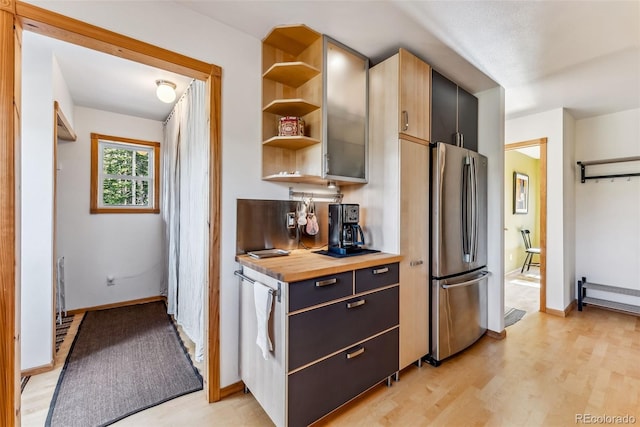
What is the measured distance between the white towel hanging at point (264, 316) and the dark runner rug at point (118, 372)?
2.86 ft

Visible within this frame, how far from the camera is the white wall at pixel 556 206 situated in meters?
3.40

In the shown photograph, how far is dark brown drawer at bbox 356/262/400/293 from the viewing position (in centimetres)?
181

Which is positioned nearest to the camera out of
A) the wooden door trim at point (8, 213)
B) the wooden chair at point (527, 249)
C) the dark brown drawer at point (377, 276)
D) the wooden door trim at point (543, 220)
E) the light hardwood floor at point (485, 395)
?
the wooden door trim at point (8, 213)

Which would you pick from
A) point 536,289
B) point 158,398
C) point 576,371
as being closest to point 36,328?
point 158,398

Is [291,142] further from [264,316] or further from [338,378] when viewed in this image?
[338,378]

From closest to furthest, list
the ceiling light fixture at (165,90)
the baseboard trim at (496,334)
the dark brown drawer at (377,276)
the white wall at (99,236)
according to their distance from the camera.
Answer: the dark brown drawer at (377,276) → the ceiling light fixture at (165,90) → the baseboard trim at (496,334) → the white wall at (99,236)

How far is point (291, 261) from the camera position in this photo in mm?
1798

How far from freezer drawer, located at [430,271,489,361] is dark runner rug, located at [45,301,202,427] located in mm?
1908

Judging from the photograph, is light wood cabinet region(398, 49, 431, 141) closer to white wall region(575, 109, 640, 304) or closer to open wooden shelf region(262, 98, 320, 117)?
open wooden shelf region(262, 98, 320, 117)

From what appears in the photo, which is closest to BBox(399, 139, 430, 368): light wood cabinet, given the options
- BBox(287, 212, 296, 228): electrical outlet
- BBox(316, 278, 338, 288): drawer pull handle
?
BBox(316, 278, 338, 288): drawer pull handle

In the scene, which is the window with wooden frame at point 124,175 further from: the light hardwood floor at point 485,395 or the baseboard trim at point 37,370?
the light hardwood floor at point 485,395

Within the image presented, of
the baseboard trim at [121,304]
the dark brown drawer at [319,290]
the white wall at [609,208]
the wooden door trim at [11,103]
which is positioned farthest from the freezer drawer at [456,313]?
the baseboard trim at [121,304]

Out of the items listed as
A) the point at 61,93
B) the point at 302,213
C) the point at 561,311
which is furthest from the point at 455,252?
the point at 61,93

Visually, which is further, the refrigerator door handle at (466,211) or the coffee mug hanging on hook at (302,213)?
the refrigerator door handle at (466,211)
